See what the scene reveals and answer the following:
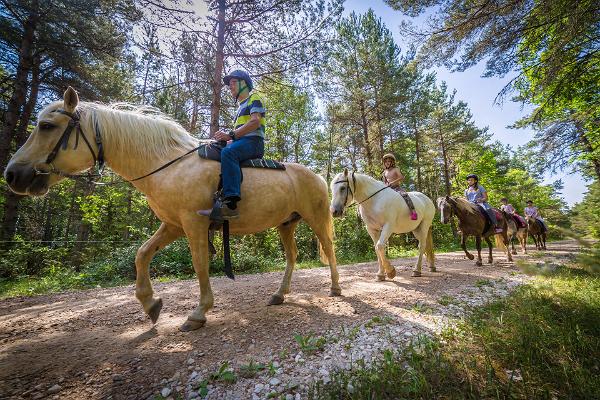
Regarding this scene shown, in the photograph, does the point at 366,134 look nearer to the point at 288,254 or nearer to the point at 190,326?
the point at 288,254

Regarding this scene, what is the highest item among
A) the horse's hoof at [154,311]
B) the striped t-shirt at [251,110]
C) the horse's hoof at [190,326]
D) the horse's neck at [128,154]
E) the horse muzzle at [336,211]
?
the striped t-shirt at [251,110]

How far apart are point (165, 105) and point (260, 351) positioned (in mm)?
15526

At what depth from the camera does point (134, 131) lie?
3.14 m

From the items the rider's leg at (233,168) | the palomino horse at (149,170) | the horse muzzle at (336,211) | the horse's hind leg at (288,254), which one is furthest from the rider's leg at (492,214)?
the rider's leg at (233,168)

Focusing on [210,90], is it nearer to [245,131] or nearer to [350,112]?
[245,131]

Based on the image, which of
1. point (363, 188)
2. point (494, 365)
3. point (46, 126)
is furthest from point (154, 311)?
point (363, 188)

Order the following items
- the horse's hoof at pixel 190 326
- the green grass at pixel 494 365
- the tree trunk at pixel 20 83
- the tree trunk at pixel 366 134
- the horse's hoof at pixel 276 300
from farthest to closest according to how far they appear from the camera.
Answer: the tree trunk at pixel 366 134 < the tree trunk at pixel 20 83 < the horse's hoof at pixel 276 300 < the horse's hoof at pixel 190 326 < the green grass at pixel 494 365

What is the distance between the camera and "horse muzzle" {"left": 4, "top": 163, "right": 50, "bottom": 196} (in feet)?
8.29

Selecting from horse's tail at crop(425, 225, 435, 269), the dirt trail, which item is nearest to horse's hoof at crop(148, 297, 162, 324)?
the dirt trail

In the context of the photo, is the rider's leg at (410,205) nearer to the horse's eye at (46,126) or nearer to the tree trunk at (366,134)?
the horse's eye at (46,126)

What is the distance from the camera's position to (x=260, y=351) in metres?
2.44

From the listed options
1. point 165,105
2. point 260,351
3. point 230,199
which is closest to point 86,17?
point 165,105

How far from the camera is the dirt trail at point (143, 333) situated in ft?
6.98

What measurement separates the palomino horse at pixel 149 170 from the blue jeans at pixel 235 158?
17 centimetres
